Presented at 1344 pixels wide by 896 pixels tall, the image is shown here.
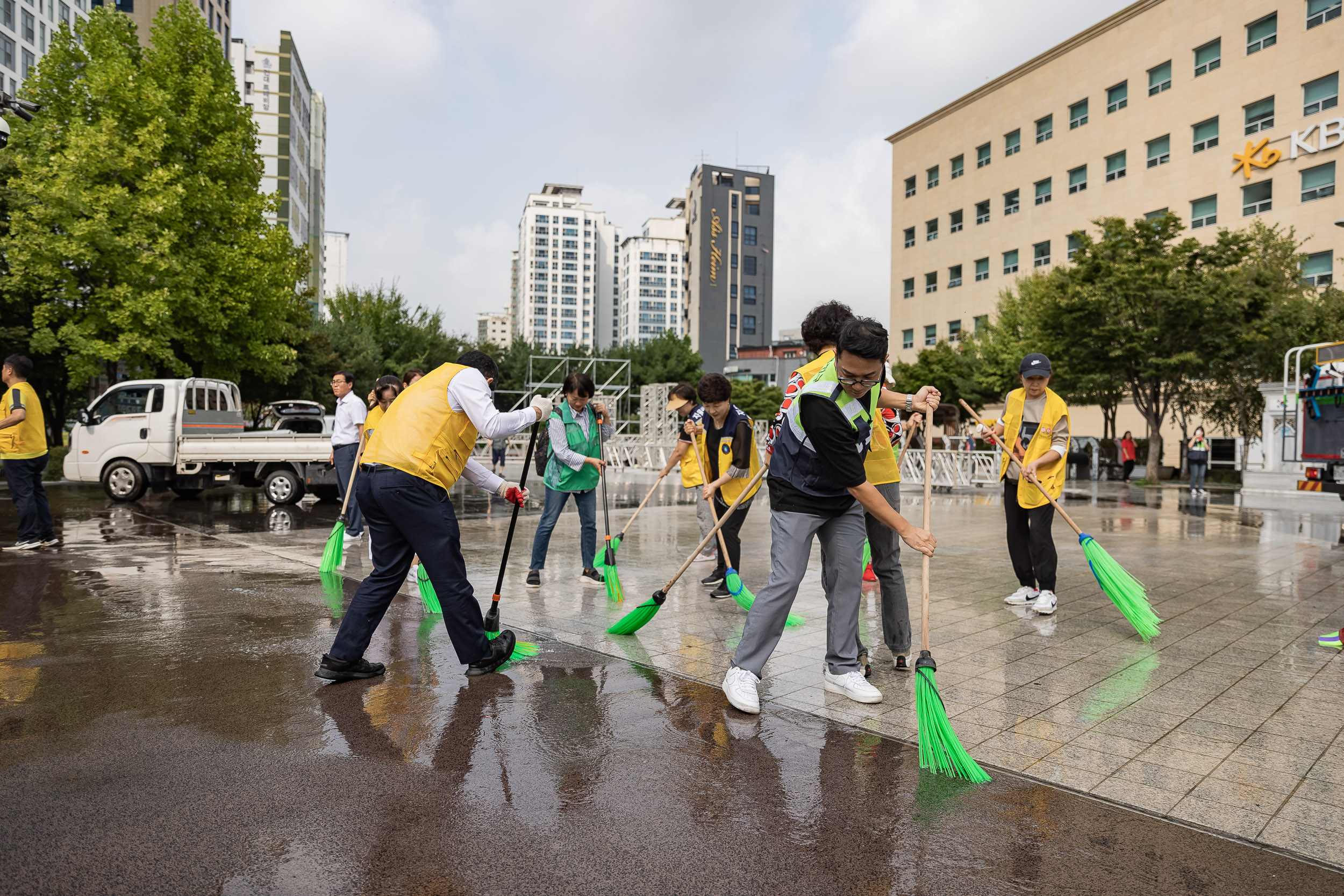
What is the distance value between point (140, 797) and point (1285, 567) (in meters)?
9.87

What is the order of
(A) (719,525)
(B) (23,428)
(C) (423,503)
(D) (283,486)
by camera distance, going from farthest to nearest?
(D) (283,486), (B) (23,428), (A) (719,525), (C) (423,503)

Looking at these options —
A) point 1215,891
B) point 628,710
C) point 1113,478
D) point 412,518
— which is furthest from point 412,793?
point 1113,478

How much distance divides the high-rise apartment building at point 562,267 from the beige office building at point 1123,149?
11486 centimetres

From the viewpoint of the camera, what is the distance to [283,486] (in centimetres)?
1411

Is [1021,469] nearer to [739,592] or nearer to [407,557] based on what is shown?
[739,592]

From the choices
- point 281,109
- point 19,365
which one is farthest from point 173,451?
→ point 281,109

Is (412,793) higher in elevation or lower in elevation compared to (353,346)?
lower

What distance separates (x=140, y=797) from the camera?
120 inches

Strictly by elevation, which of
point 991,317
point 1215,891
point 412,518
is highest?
point 991,317

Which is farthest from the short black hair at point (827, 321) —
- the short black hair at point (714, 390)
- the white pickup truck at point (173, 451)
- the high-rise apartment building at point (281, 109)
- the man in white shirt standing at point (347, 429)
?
the high-rise apartment building at point (281, 109)

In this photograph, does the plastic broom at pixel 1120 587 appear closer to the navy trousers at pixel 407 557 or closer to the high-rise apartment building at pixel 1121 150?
the navy trousers at pixel 407 557

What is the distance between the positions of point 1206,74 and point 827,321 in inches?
1495

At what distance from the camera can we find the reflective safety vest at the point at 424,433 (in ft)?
14.1

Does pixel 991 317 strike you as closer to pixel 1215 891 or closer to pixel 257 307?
pixel 257 307
